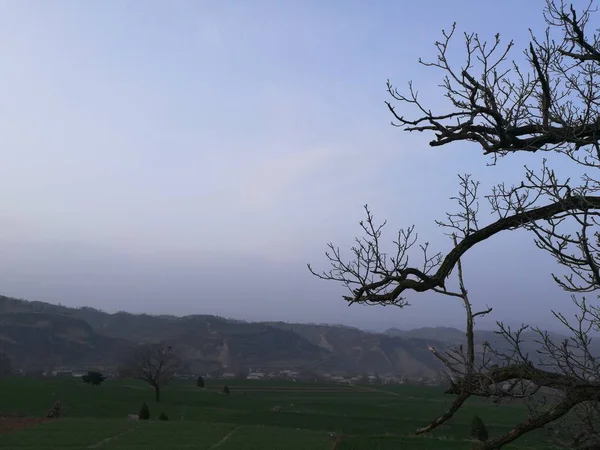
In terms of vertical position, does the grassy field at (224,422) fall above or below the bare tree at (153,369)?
below

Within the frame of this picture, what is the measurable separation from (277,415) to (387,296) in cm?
5876

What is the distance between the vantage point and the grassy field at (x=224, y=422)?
35406 mm

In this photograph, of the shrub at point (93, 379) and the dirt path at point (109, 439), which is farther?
the shrub at point (93, 379)

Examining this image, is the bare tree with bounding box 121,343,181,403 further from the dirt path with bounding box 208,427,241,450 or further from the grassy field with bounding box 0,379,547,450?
the dirt path with bounding box 208,427,241,450

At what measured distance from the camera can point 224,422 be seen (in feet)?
167

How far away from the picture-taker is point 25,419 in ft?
162

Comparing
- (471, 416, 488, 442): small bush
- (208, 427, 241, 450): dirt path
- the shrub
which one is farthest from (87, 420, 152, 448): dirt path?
the shrub

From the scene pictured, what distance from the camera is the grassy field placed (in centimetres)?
3541

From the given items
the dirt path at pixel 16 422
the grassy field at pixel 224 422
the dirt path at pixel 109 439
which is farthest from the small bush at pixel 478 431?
the dirt path at pixel 16 422

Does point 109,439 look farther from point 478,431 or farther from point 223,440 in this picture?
point 478,431

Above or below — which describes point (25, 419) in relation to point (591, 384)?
below

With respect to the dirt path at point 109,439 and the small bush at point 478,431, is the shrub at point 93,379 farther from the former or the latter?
the small bush at point 478,431

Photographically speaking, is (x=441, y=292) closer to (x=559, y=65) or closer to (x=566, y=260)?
(x=566, y=260)

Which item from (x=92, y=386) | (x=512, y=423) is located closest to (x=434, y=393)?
(x=512, y=423)
